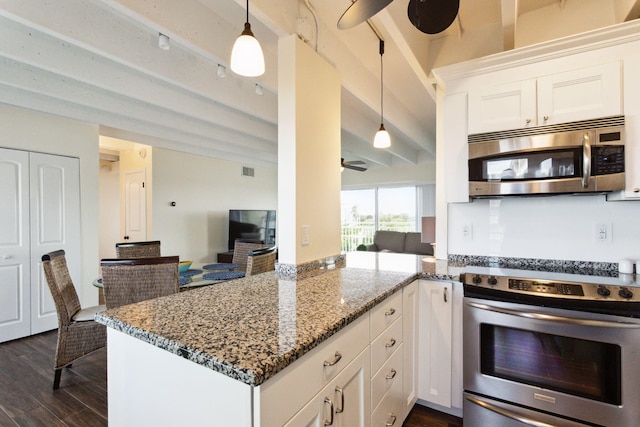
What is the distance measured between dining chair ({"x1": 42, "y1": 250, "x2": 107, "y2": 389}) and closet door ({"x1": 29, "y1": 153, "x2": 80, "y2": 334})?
145cm

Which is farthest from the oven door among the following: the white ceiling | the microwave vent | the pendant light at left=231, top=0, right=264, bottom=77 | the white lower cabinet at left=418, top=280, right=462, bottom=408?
the white ceiling

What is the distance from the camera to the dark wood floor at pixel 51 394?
1.98 meters

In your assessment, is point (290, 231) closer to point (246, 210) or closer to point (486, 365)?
point (486, 365)

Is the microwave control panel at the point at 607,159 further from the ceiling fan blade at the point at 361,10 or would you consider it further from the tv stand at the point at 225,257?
the tv stand at the point at 225,257

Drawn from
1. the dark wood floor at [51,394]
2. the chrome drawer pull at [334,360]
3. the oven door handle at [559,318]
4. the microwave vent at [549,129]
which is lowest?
the dark wood floor at [51,394]

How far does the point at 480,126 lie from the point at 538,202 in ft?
2.35

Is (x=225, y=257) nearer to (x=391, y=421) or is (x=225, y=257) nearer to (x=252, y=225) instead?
(x=252, y=225)

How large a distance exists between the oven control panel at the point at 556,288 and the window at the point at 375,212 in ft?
18.6

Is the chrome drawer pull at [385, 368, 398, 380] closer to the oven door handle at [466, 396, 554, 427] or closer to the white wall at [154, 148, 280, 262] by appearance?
the oven door handle at [466, 396, 554, 427]

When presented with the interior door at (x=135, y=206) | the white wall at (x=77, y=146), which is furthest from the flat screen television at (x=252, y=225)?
the white wall at (x=77, y=146)

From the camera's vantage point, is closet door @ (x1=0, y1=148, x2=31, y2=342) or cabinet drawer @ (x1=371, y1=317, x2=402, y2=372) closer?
cabinet drawer @ (x1=371, y1=317, x2=402, y2=372)

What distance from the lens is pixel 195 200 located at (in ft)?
18.5

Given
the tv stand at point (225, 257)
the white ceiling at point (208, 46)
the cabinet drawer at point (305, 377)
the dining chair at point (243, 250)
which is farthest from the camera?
the tv stand at point (225, 257)

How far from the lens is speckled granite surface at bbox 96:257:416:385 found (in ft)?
2.64
